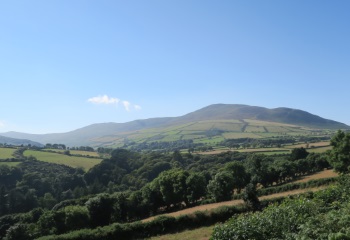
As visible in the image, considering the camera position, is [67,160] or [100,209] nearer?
[100,209]

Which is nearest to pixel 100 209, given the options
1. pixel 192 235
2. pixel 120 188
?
pixel 192 235

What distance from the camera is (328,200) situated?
72.6ft

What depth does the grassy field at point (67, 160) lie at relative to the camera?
127 m

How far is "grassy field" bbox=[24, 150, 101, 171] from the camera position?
12675cm

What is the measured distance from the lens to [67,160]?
132 meters

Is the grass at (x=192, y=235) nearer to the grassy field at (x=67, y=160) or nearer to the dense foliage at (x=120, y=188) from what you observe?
the dense foliage at (x=120, y=188)

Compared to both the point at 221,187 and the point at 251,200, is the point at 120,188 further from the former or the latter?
the point at 251,200

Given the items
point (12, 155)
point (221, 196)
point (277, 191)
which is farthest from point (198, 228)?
point (12, 155)

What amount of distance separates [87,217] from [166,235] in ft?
79.6

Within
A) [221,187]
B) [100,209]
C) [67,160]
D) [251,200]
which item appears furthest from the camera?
[67,160]

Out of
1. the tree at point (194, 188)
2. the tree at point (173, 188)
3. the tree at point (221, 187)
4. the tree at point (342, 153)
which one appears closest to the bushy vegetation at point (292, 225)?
the tree at point (342, 153)

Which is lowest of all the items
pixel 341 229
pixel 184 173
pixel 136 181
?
pixel 136 181

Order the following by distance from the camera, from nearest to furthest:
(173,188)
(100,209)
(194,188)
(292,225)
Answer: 1. (292,225)
2. (100,209)
3. (194,188)
4. (173,188)

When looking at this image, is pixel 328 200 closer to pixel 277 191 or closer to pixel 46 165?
pixel 277 191
